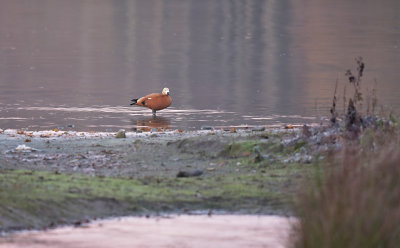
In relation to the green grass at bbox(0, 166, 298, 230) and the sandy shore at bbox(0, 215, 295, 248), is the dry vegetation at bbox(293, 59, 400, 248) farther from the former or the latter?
the green grass at bbox(0, 166, 298, 230)

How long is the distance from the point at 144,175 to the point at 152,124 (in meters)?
7.83

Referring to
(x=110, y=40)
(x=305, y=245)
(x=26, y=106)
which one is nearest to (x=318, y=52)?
(x=110, y=40)

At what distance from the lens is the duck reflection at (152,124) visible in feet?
61.8

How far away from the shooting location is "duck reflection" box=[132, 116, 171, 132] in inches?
741

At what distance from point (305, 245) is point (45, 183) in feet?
14.1

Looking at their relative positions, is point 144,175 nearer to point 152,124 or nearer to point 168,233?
point 168,233

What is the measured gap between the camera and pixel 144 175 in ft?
39.3

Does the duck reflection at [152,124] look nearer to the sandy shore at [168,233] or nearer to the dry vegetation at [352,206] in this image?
the sandy shore at [168,233]

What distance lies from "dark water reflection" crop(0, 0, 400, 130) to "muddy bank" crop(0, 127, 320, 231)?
4.97 m

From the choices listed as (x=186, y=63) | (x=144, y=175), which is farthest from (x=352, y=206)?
(x=186, y=63)

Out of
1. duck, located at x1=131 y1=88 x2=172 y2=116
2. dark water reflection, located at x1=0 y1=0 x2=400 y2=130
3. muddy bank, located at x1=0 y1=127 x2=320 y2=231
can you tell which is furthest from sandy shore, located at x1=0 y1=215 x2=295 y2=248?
duck, located at x1=131 y1=88 x2=172 y2=116

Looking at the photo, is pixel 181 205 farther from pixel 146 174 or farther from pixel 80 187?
pixel 146 174

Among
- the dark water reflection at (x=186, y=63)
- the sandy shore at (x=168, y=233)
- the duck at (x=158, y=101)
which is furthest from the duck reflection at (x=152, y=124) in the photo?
the sandy shore at (x=168, y=233)

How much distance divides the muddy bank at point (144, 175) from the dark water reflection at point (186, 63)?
196 inches
